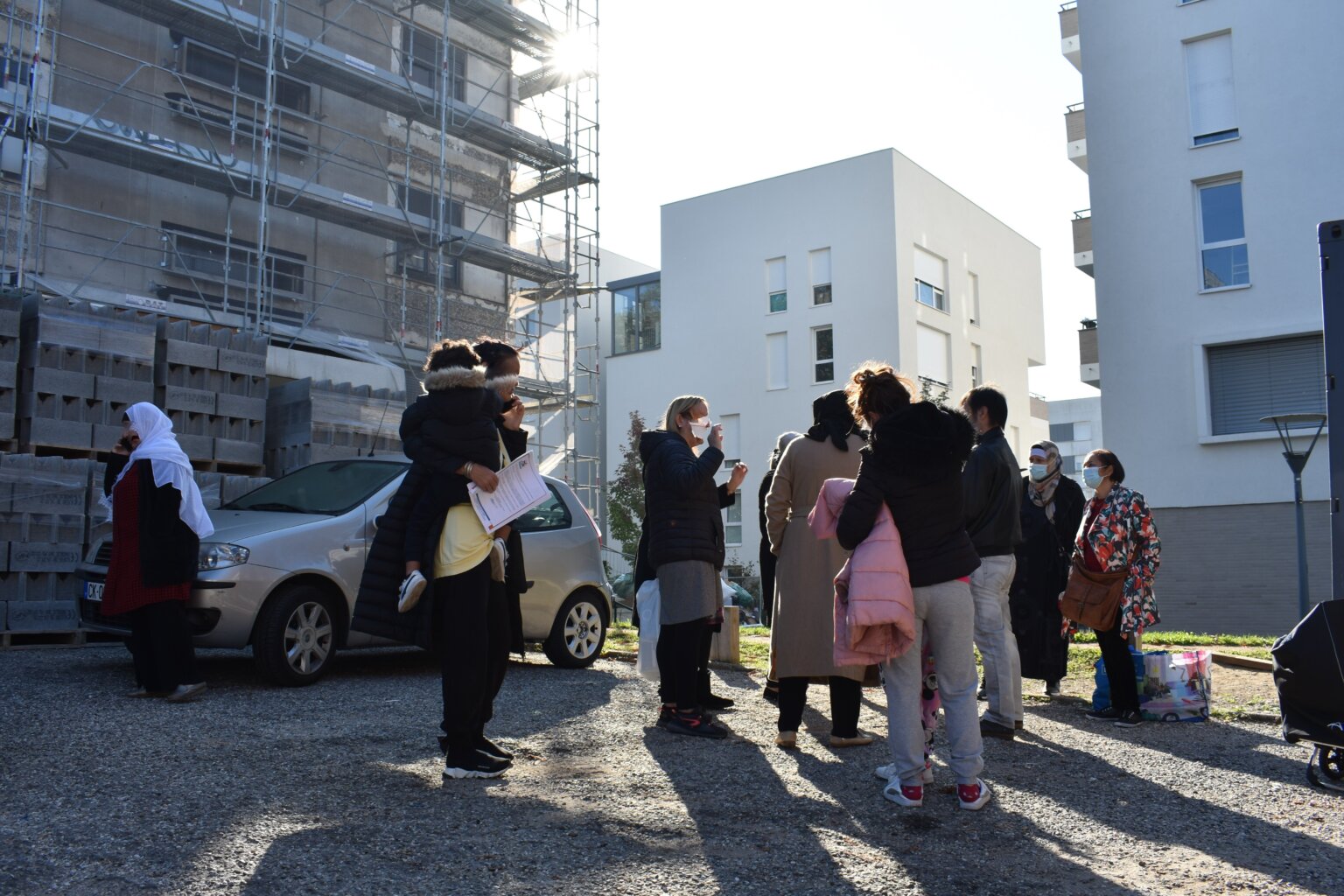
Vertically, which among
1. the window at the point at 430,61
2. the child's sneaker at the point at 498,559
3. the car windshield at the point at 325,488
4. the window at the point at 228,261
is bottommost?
the child's sneaker at the point at 498,559

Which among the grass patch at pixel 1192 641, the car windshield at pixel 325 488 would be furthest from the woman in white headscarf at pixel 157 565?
the grass patch at pixel 1192 641

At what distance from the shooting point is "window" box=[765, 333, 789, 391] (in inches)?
1394

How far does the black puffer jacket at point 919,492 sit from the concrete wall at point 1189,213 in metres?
17.5

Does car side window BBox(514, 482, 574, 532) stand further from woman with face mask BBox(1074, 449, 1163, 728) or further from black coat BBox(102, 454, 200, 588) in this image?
woman with face mask BBox(1074, 449, 1163, 728)

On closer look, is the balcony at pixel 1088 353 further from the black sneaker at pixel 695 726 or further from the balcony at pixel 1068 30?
the black sneaker at pixel 695 726

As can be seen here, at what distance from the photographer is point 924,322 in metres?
34.5

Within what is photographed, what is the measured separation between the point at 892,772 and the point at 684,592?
1.51 metres

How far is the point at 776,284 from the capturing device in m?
35.9

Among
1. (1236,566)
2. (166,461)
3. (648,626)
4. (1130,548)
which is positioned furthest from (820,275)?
(166,461)

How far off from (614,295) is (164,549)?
34358mm

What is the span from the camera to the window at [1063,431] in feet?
259

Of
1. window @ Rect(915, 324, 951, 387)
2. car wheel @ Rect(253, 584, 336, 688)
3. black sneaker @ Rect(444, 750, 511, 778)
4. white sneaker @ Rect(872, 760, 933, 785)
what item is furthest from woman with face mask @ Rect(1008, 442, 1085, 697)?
Result: window @ Rect(915, 324, 951, 387)

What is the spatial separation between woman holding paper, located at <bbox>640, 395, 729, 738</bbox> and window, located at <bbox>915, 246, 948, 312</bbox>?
2945cm

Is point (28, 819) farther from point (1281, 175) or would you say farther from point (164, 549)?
point (1281, 175)
